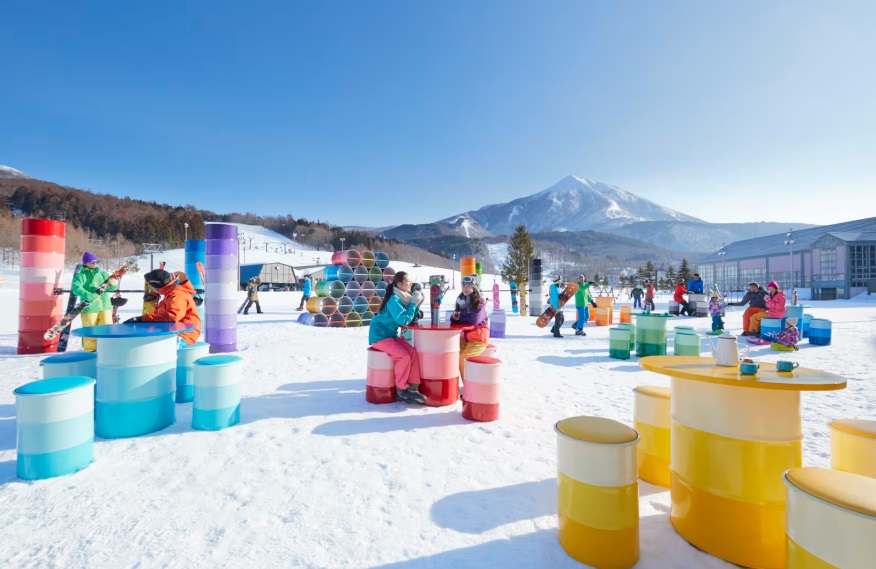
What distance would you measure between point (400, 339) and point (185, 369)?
2615 millimetres

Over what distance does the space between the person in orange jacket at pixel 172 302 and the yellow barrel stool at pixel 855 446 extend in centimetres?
572

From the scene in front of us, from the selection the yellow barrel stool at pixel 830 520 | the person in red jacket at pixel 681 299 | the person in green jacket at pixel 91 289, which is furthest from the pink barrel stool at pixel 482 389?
the person in red jacket at pixel 681 299

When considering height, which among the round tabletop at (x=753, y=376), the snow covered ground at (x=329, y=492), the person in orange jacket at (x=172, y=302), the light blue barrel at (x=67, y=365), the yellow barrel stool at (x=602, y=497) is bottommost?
the snow covered ground at (x=329, y=492)

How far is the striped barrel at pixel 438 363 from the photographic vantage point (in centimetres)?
472

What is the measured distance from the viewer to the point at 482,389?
433cm

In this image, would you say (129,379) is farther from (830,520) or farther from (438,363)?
(830,520)

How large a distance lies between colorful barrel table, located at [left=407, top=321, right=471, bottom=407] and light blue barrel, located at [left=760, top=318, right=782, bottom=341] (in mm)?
8972

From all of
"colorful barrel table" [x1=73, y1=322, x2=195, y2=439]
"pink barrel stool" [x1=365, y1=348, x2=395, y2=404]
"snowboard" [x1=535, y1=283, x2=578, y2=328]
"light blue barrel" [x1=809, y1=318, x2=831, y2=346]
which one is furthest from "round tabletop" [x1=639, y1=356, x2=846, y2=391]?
"light blue barrel" [x1=809, y1=318, x2=831, y2=346]

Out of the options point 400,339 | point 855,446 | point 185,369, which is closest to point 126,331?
point 185,369

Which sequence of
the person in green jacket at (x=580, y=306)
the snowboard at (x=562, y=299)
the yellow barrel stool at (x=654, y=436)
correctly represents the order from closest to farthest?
the yellow barrel stool at (x=654, y=436)
the snowboard at (x=562, y=299)
the person in green jacket at (x=580, y=306)

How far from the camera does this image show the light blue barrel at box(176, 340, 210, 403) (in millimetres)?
4781

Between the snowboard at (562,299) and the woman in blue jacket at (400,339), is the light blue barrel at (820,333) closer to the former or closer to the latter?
the snowboard at (562,299)

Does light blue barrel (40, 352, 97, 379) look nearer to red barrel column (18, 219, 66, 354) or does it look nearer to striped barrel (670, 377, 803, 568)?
red barrel column (18, 219, 66, 354)

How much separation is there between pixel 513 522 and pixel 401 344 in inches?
102
